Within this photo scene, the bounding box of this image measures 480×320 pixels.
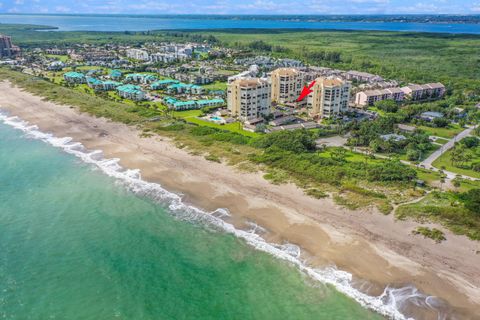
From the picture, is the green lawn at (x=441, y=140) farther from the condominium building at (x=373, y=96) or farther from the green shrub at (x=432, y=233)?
the green shrub at (x=432, y=233)

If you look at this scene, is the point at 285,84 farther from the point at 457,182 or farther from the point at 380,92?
the point at 457,182

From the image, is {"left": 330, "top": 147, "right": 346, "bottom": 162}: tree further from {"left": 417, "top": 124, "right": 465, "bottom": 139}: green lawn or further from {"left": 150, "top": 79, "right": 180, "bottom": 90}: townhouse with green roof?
{"left": 150, "top": 79, "right": 180, "bottom": 90}: townhouse with green roof

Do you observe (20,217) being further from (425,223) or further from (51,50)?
(51,50)

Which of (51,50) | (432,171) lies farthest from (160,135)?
(51,50)

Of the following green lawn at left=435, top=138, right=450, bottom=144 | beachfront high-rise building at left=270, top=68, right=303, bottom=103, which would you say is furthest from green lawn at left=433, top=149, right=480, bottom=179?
beachfront high-rise building at left=270, top=68, right=303, bottom=103

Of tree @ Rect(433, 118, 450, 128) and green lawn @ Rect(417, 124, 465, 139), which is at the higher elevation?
tree @ Rect(433, 118, 450, 128)
